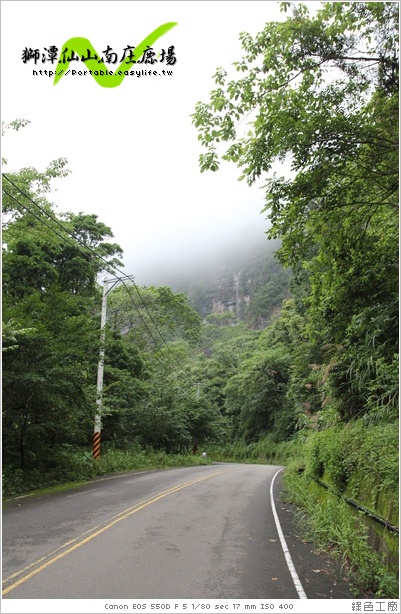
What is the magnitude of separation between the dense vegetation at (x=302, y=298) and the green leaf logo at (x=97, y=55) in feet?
2.84

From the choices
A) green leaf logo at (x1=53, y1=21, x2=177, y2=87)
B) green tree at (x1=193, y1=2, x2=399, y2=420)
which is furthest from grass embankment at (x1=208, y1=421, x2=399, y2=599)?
green leaf logo at (x1=53, y1=21, x2=177, y2=87)

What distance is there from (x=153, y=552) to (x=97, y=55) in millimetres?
6692

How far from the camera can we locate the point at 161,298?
119 ft

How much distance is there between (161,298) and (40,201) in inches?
832

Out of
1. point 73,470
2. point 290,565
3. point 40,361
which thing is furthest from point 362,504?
point 73,470

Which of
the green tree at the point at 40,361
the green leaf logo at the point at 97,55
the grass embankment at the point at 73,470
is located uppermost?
the green leaf logo at the point at 97,55

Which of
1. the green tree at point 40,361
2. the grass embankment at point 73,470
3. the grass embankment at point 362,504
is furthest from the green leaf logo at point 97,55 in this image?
the grass embankment at point 73,470

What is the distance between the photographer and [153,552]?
663cm

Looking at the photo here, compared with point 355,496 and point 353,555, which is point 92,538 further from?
point 355,496

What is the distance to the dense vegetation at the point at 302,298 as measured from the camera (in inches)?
202

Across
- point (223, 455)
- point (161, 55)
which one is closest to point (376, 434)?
point (161, 55)

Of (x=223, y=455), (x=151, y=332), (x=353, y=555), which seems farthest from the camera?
(x=223, y=455)

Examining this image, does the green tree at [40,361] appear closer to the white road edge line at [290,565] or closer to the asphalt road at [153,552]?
the asphalt road at [153,552]

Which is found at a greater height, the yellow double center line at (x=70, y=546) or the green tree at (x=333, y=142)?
the green tree at (x=333, y=142)
